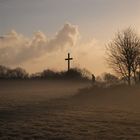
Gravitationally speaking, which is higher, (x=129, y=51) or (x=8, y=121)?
(x=129, y=51)

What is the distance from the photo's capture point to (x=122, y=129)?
19812 mm

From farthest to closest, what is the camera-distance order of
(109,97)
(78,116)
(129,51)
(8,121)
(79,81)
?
(79,81) < (129,51) < (109,97) < (78,116) < (8,121)

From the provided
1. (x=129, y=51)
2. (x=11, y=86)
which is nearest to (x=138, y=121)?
(x=129, y=51)

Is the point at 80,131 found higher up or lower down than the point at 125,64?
lower down

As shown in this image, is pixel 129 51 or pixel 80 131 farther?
pixel 129 51

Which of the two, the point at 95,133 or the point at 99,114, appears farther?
the point at 99,114

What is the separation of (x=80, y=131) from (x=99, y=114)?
24.2 feet

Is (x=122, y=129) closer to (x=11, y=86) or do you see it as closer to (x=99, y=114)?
(x=99, y=114)

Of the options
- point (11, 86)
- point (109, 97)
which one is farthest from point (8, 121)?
point (11, 86)

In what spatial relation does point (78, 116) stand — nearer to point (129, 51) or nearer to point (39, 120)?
point (39, 120)

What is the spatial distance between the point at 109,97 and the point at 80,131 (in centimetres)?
2116

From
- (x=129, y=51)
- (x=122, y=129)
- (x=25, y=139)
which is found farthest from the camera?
(x=129, y=51)

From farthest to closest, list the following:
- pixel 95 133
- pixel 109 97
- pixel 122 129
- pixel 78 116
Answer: pixel 109 97, pixel 78 116, pixel 122 129, pixel 95 133

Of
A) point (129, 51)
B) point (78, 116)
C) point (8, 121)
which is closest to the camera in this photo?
point (8, 121)
